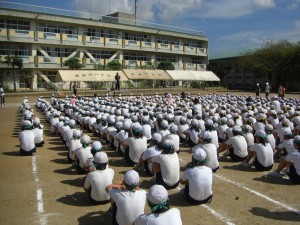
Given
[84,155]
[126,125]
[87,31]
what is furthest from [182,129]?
[87,31]

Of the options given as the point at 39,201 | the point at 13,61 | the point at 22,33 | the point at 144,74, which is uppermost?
the point at 22,33

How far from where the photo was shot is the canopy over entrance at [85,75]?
100ft

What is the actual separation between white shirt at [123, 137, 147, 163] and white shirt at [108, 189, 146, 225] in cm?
394

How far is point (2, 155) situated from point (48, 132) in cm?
455

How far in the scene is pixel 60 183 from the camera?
7.98 m

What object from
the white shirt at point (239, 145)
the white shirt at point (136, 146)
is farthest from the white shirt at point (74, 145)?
the white shirt at point (239, 145)

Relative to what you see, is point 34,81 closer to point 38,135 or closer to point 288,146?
point 38,135

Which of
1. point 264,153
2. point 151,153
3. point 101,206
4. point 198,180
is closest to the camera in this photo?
point 198,180

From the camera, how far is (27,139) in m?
10.5

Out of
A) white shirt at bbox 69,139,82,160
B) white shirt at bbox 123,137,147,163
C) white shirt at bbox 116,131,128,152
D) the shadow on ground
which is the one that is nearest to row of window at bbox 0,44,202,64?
white shirt at bbox 116,131,128,152

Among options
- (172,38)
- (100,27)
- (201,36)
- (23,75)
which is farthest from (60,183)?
(201,36)

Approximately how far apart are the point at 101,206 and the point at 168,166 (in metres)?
1.64

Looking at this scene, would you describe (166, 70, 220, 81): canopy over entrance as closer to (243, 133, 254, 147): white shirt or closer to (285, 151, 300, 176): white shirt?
(243, 133, 254, 147): white shirt

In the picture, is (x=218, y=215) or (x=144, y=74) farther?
(x=144, y=74)
